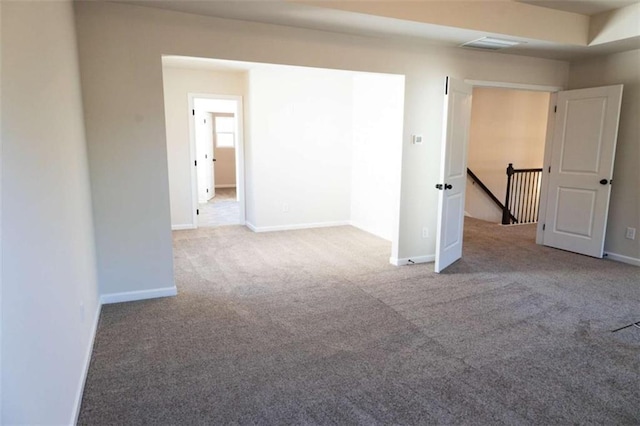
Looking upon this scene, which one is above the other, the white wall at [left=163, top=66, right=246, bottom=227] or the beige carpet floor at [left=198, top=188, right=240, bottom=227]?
the white wall at [left=163, top=66, right=246, bottom=227]

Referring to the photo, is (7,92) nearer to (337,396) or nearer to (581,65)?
(337,396)

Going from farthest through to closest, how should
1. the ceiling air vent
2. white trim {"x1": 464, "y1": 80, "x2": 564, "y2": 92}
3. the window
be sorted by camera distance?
1. the window
2. white trim {"x1": 464, "y1": 80, "x2": 564, "y2": 92}
3. the ceiling air vent

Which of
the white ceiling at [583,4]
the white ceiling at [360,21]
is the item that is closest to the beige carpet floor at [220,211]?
the white ceiling at [360,21]

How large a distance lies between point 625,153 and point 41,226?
5.69 meters

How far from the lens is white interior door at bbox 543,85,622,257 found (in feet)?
15.4

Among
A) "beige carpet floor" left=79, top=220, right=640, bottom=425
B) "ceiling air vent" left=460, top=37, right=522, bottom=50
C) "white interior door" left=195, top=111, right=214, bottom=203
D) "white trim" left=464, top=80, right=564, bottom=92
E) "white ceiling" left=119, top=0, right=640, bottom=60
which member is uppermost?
"white ceiling" left=119, top=0, right=640, bottom=60

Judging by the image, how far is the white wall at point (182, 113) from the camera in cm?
608

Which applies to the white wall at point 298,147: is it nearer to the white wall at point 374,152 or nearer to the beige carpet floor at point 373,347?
the white wall at point 374,152

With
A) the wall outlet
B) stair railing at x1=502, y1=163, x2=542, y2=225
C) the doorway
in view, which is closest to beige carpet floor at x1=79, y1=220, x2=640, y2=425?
the wall outlet

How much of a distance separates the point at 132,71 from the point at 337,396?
288 centimetres

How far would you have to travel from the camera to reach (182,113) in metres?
6.19

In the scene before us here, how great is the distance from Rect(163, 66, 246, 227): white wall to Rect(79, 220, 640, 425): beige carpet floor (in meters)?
2.03

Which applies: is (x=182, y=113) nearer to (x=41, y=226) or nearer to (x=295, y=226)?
(x=295, y=226)

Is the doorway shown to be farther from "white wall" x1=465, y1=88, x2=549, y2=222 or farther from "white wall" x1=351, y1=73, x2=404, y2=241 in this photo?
"white wall" x1=465, y1=88, x2=549, y2=222
